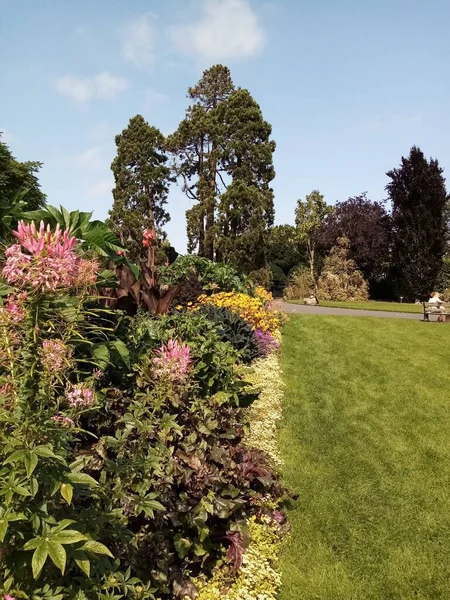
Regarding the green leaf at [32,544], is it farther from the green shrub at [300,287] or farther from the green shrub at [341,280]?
the green shrub at [341,280]

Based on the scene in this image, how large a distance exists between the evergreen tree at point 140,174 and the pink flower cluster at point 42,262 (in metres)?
30.4

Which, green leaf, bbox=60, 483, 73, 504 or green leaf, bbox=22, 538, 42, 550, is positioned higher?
green leaf, bbox=60, 483, 73, 504

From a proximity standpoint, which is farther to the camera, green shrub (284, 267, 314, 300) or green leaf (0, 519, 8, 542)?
green shrub (284, 267, 314, 300)

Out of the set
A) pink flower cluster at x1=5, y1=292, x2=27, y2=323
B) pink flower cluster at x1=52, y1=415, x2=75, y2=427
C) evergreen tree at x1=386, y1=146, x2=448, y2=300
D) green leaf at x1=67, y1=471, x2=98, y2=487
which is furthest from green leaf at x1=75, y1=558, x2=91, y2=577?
evergreen tree at x1=386, y1=146, x2=448, y2=300

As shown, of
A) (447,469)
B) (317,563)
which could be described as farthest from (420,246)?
(317,563)

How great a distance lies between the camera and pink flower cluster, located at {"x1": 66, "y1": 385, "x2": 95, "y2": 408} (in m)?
1.85

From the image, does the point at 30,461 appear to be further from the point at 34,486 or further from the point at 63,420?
the point at 63,420

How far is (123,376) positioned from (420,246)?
88.3 ft

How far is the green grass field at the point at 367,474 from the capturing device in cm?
310

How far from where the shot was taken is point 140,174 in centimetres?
3175

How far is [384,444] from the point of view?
518cm

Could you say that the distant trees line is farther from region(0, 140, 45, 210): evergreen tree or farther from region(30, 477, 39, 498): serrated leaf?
region(30, 477, 39, 498): serrated leaf

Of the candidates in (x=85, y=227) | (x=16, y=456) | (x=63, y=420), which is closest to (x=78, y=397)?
(x=63, y=420)

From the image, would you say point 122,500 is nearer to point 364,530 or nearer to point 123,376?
point 123,376
